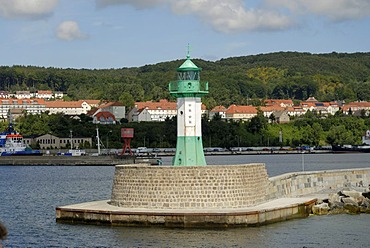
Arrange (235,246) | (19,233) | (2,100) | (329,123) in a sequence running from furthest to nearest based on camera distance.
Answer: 1. (2,100)
2. (329,123)
3. (19,233)
4. (235,246)

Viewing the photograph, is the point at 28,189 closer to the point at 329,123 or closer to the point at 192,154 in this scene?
the point at 192,154

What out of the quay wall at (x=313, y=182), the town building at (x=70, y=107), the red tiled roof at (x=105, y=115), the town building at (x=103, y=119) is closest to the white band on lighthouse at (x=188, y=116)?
the quay wall at (x=313, y=182)

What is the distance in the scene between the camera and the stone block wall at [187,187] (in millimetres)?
28078

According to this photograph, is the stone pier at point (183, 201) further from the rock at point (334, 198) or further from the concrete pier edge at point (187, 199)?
the rock at point (334, 198)

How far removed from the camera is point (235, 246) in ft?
79.6

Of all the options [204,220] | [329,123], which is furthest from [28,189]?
[329,123]

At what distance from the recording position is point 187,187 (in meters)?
28.1

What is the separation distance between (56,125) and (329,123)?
183 feet

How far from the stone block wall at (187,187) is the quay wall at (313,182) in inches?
112

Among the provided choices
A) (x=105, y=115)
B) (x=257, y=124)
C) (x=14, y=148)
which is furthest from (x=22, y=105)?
(x=14, y=148)

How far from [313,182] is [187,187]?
33.9 feet

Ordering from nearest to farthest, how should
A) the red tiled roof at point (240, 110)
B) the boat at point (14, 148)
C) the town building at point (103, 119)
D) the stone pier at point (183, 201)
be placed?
the stone pier at point (183, 201), the boat at point (14, 148), the town building at point (103, 119), the red tiled roof at point (240, 110)

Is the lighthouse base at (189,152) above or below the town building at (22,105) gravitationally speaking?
below

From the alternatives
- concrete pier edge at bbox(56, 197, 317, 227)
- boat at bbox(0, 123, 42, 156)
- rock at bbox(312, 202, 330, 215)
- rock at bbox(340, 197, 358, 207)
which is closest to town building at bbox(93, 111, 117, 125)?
boat at bbox(0, 123, 42, 156)
